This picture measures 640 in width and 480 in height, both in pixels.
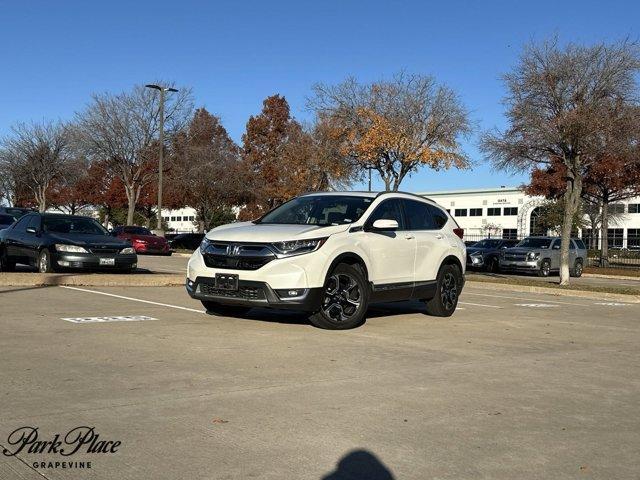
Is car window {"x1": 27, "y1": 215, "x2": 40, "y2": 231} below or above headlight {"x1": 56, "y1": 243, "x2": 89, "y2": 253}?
above

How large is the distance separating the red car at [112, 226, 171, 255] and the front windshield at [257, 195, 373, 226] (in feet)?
84.4

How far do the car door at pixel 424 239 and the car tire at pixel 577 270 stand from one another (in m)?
21.6

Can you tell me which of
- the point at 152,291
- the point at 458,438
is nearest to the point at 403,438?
the point at 458,438

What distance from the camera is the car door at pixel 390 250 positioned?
394 inches

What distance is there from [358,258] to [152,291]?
5682 millimetres

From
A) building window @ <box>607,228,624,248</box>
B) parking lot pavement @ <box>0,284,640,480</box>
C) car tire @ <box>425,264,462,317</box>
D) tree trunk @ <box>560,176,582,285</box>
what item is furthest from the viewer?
building window @ <box>607,228,624,248</box>

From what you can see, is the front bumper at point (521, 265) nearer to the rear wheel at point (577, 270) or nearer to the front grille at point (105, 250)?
the rear wheel at point (577, 270)

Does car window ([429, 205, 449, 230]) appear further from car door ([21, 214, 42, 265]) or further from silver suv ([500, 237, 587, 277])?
silver suv ([500, 237, 587, 277])

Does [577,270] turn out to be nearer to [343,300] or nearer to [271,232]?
[343,300]

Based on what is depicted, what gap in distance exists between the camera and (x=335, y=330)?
9.43 meters

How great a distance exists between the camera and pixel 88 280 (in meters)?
14.2

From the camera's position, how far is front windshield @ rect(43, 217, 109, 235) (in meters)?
16.3

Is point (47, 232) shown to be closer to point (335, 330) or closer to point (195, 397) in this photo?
point (335, 330)

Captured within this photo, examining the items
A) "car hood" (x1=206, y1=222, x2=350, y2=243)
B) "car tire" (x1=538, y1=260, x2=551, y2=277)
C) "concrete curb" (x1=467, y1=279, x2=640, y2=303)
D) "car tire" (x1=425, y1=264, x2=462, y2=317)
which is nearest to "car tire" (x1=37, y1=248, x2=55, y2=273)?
"car hood" (x1=206, y1=222, x2=350, y2=243)
